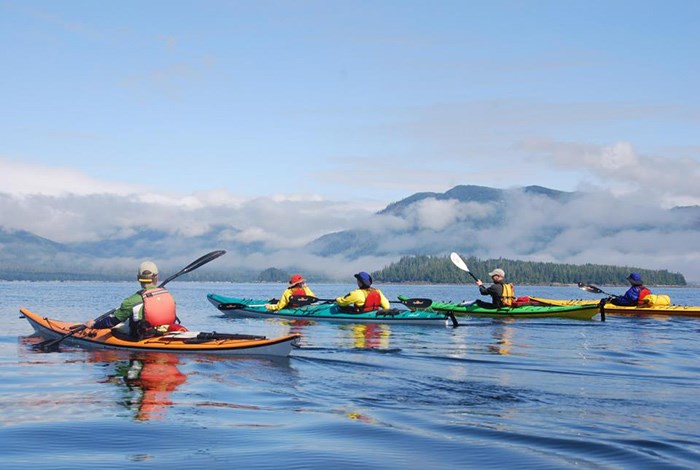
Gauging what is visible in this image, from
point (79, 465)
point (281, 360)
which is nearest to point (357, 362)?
point (281, 360)

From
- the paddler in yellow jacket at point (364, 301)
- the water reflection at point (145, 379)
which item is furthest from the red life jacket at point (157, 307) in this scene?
the paddler in yellow jacket at point (364, 301)

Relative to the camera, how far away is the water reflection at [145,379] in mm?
12953

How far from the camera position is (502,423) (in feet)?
37.9

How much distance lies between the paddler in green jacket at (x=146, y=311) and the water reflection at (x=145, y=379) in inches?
23.2

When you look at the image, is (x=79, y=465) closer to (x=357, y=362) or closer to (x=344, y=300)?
(x=357, y=362)

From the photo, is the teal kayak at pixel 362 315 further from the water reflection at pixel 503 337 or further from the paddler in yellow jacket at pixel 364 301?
the water reflection at pixel 503 337

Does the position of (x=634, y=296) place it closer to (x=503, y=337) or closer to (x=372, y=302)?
(x=503, y=337)

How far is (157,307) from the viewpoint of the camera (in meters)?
19.0

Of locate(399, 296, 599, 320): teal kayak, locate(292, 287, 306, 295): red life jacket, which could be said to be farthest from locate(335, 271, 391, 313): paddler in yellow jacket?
locate(399, 296, 599, 320): teal kayak

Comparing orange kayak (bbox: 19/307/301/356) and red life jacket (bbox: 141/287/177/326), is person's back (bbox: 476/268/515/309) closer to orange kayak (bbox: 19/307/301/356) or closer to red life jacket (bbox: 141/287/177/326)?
Result: orange kayak (bbox: 19/307/301/356)

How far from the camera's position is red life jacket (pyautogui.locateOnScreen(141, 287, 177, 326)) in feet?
61.4

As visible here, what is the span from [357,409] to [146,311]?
7986 mm

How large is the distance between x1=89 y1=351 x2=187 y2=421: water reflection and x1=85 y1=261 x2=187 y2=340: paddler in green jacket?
590mm

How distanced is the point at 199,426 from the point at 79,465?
2.36m
